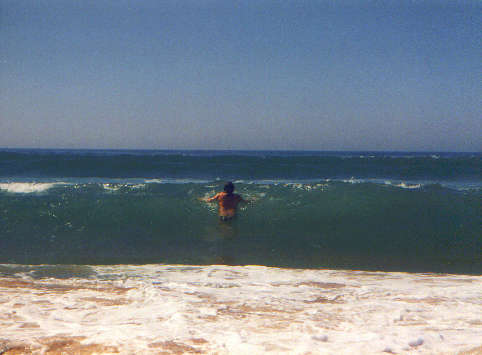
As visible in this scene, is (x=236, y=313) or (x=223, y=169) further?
(x=223, y=169)

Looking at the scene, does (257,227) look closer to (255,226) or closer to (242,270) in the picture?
(255,226)

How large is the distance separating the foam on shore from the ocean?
0.05 ft

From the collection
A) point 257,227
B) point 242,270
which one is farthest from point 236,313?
point 257,227

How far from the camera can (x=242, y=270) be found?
522 centimetres

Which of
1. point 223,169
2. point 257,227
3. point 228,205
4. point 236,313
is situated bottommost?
point 257,227

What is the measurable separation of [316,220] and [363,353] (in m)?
7.18

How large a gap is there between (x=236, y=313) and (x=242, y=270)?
209 cm

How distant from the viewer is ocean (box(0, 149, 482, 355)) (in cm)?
254

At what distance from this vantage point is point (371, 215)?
385 inches

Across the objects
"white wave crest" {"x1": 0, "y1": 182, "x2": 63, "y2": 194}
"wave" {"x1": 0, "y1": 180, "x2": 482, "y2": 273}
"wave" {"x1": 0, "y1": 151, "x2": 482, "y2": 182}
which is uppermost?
"wave" {"x1": 0, "y1": 151, "x2": 482, "y2": 182}

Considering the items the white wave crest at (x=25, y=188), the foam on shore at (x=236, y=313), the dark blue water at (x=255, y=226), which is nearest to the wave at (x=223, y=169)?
the white wave crest at (x=25, y=188)

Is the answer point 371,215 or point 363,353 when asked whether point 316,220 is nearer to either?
point 371,215

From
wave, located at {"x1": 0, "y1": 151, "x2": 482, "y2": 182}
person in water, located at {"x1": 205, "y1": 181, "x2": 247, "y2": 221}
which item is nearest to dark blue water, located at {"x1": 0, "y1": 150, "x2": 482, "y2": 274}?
person in water, located at {"x1": 205, "y1": 181, "x2": 247, "y2": 221}

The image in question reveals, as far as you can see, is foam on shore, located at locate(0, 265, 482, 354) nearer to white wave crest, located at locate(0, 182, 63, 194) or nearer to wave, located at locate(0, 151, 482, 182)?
white wave crest, located at locate(0, 182, 63, 194)
